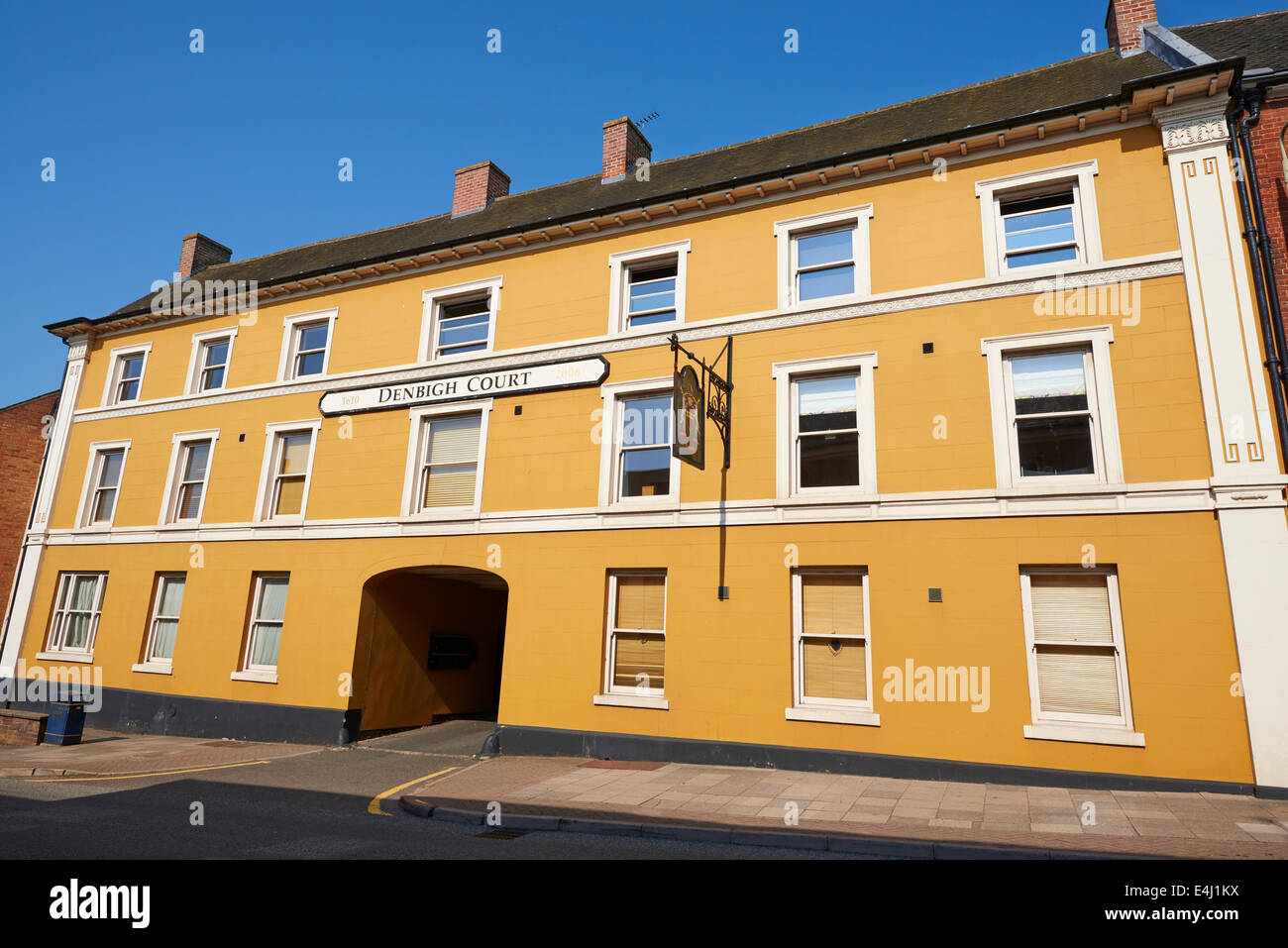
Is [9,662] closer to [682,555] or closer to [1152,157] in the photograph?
[682,555]

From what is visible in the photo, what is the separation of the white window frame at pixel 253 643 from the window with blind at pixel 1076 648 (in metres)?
14.1

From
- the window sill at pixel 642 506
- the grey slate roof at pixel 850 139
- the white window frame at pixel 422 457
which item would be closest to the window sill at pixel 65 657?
the grey slate roof at pixel 850 139

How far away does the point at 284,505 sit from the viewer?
16.2m

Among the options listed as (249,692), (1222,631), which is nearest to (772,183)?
(1222,631)

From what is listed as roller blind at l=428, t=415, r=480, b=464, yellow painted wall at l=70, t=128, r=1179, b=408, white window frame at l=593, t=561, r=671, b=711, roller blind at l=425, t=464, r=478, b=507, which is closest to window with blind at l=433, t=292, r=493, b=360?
yellow painted wall at l=70, t=128, r=1179, b=408

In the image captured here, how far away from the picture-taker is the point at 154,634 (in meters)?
16.8

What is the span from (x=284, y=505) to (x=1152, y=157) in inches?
694

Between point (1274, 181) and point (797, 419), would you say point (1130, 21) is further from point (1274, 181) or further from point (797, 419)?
point (797, 419)

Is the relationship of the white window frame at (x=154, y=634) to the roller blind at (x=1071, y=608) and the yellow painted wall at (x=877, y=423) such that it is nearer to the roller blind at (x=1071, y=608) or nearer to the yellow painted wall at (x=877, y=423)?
the yellow painted wall at (x=877, y=423)

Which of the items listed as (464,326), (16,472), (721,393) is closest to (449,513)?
(464,326)

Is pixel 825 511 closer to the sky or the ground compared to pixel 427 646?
closer to the sky

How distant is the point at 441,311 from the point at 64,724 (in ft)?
36.2

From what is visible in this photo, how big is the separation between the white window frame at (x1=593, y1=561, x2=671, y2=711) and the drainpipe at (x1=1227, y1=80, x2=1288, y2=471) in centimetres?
887

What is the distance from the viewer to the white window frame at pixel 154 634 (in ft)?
53.1
